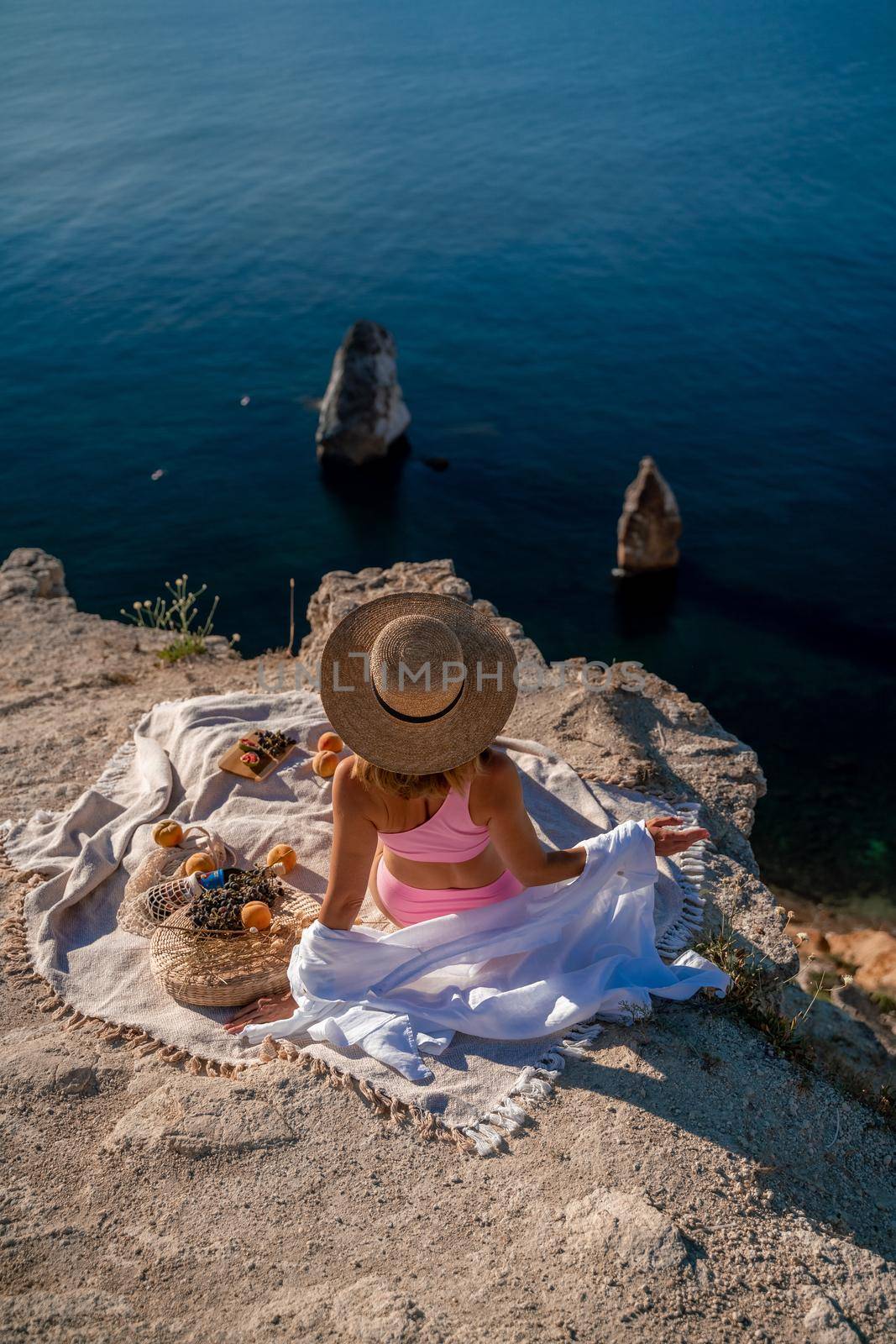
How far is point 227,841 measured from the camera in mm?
6434

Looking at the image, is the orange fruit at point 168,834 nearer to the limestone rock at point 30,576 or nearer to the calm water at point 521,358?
the limestone rock at point 30,576

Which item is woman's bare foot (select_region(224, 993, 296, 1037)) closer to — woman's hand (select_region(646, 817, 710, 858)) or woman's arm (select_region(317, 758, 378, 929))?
woman's arm (select_region(317, 758, 378, 929))

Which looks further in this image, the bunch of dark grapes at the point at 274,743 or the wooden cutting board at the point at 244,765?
the bunch of dark grapes at the point at 274,743

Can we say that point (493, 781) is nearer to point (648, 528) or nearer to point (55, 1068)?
point (55, 1068)

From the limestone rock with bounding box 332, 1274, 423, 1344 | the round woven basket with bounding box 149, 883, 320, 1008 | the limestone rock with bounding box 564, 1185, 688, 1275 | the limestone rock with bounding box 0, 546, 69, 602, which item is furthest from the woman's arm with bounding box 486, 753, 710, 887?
the limestone rock with bounding box 0, 546, 69, 602

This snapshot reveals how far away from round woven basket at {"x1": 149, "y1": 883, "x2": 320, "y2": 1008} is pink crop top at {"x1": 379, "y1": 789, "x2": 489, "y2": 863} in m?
0.91

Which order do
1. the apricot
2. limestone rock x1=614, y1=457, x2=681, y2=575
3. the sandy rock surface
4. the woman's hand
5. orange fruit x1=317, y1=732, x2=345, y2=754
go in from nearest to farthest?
the sandy rock surface
the woman's hand
the apricot
orange fruit x1=317, y1=732, x2=345, y2=754
limestone rock x1=614, y1=457, x2=681, y2=575

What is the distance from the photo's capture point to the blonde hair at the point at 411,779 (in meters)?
4.51

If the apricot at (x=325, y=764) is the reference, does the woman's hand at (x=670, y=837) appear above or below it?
above

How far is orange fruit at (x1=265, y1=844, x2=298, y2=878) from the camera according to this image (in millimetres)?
6008

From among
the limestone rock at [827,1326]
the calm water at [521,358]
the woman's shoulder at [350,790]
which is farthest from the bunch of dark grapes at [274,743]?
the calm water at [521,358]

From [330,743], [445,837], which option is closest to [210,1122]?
[445,837]

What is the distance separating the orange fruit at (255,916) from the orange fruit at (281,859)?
24.0 inches

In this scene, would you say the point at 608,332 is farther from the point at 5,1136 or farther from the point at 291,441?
the point at 5,1136
